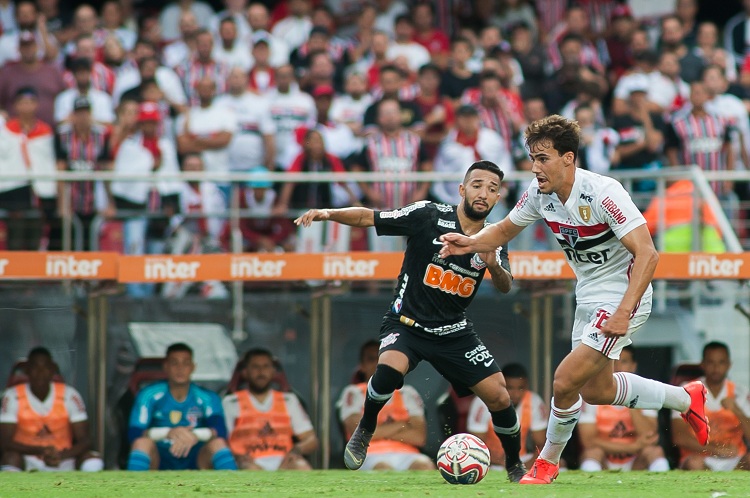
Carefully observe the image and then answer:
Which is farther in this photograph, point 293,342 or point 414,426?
point 293,342

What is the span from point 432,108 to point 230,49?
2582 millimetres

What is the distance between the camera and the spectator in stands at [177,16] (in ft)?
51.9

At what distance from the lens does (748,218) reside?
13.0m

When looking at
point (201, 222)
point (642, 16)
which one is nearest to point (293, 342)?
point (201, 222)

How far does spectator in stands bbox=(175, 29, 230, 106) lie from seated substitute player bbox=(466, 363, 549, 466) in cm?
498

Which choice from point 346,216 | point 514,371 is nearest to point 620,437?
point 514,371

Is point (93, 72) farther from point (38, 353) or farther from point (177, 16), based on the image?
point (38, 353)

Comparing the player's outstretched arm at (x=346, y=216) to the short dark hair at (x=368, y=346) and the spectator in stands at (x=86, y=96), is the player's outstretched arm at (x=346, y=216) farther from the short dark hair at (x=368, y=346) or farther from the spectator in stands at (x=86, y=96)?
the spectator in stands at (x=86, y=96)

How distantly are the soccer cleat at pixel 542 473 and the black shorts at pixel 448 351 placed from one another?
77 centimetres

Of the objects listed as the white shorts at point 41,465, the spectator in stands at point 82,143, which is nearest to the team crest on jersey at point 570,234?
the white shorts at point 41,465

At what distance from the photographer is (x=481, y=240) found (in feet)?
25.1

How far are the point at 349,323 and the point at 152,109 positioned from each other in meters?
3.01

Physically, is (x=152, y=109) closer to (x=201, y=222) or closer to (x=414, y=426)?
(x=201, y=222)

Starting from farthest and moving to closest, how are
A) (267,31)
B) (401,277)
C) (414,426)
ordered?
(267,31), (414,426), (401,277)
